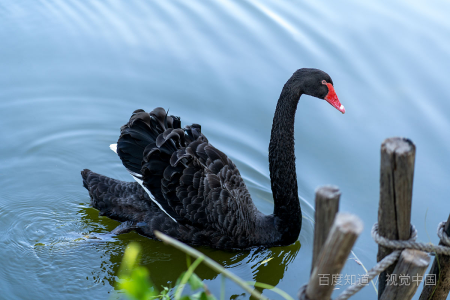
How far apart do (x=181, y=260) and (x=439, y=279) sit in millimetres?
1947

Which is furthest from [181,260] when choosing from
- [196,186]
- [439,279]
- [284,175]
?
[439,279]

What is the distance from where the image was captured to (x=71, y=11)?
702 centimetres

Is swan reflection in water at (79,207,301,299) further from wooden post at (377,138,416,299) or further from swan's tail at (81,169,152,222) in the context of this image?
wooden post at (377,138,416,299)

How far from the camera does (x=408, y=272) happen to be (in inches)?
89.0

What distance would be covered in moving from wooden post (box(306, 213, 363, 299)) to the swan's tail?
2.26 m

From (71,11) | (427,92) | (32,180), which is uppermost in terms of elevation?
(427,92)

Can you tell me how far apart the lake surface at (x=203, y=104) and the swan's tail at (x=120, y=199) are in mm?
216

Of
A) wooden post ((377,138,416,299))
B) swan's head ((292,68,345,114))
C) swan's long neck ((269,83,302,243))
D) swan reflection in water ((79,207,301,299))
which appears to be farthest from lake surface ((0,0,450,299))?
wooden post ((377,138,416,299))

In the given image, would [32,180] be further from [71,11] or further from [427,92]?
[427,92]

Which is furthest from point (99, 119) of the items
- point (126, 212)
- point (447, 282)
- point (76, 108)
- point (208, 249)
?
point (447, 282)

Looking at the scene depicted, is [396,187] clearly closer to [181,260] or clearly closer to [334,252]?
[334,252]

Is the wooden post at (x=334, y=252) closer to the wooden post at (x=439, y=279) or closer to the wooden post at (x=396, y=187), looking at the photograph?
the wooden post at (x=396, y=187)

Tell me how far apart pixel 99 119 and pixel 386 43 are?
405cm

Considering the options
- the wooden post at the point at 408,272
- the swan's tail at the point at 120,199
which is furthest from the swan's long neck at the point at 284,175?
the wooden post at the point at 408,272
